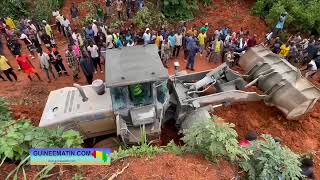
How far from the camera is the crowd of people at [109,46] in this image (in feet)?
36.7

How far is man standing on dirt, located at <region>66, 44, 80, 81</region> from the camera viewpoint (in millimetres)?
11234

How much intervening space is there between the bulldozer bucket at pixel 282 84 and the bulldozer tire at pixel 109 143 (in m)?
4.36

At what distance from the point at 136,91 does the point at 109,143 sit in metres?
1.76

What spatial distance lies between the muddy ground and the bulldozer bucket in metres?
0.63

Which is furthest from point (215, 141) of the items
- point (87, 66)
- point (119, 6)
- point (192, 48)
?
point (119, 6)

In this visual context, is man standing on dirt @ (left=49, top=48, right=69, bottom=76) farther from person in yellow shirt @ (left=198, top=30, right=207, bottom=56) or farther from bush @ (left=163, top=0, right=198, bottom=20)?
bush @ (left=163, top=0, right=198, bottom=20)

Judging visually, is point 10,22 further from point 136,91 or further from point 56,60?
point 136,91

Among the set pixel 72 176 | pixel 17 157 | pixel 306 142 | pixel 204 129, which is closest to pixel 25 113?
pixel 17 157

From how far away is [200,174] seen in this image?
540cm

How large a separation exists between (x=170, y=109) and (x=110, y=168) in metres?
3.05

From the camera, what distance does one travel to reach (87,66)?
35.1 ft

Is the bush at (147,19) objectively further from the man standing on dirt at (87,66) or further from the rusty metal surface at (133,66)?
the rusty metal surface at (133,66)

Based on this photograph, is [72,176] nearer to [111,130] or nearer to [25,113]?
[111,130]

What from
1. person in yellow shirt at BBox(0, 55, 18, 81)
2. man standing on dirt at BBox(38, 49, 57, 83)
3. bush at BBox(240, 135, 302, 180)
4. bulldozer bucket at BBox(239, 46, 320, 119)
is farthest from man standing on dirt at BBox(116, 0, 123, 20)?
bush at BBox(240, 135, 302, 180)
